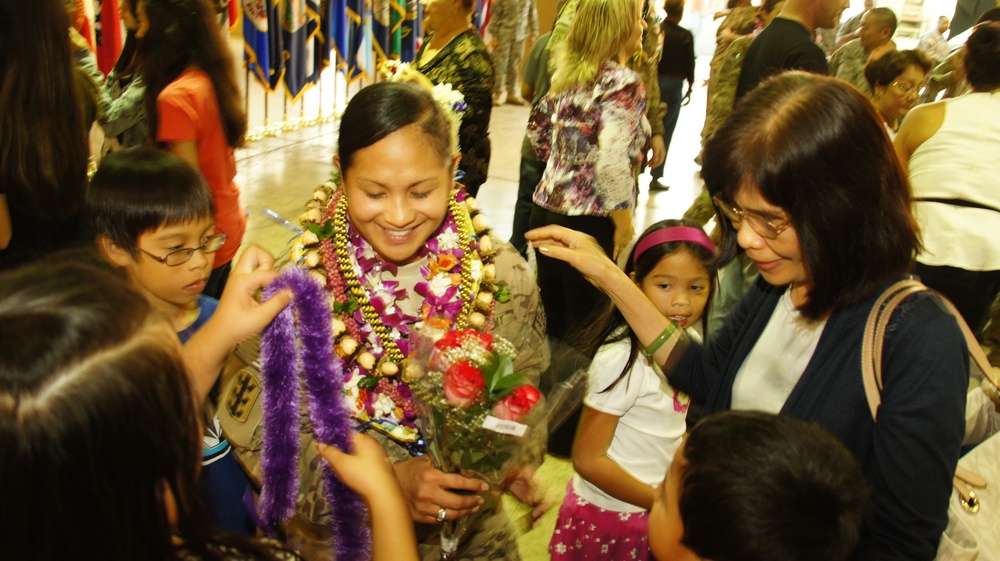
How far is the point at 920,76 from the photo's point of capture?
418cm

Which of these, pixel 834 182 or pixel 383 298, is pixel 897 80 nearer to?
pixel 834 182

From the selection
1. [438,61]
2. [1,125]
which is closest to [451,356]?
[1,125]

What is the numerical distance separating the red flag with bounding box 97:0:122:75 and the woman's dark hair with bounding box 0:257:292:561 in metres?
5.88

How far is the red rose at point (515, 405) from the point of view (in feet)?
4.47

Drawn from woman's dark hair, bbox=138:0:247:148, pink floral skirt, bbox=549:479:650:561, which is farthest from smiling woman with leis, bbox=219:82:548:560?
woman's dark hair, bbox=138:0:247:148

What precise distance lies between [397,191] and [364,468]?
633 mm

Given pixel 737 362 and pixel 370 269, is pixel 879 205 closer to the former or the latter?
pixel 737 362

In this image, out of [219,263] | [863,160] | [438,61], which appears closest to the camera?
[863,160]

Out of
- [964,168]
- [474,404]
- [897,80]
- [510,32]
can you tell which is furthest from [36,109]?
[510,32]

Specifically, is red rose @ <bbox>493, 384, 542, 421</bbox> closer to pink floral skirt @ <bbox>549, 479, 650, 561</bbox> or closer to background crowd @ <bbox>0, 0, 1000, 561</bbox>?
background crowd @ <bbox>0, 0, 1000, 561</bbox>

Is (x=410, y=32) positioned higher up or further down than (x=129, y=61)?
further down

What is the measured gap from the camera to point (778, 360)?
1610 millimetres

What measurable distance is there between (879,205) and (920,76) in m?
3.40

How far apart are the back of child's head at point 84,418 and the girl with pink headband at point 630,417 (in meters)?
1.24
